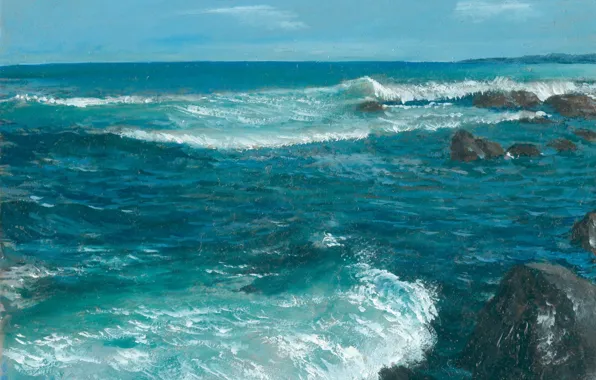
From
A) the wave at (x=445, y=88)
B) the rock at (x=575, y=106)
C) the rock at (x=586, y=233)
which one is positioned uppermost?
the wave at (x=445, y=88)

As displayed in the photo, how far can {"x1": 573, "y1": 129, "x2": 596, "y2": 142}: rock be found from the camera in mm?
10762

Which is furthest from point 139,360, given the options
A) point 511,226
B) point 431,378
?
point 511,226

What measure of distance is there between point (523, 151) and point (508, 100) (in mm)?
9935

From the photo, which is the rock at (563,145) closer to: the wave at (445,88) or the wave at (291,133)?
the wave at (291,133)

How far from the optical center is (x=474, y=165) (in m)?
9.71

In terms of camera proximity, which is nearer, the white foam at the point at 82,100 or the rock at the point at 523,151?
the white foam at the point at 82,100

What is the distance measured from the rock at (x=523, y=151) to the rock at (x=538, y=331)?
690cm

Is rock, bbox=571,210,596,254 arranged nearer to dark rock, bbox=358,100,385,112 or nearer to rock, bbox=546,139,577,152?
rock, bbox=546,139,577,152

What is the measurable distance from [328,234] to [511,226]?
2219mm

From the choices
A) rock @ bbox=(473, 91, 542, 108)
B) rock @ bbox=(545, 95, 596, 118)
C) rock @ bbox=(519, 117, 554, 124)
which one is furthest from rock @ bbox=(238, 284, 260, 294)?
rock @ bbox=(473, 91, 542, 108)

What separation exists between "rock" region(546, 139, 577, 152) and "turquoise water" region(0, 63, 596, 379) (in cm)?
23

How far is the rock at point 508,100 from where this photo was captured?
63.0 feet

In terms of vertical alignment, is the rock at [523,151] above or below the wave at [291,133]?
below

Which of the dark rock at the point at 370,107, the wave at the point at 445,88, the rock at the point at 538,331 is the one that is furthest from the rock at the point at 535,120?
the rock at the point at 538,331
